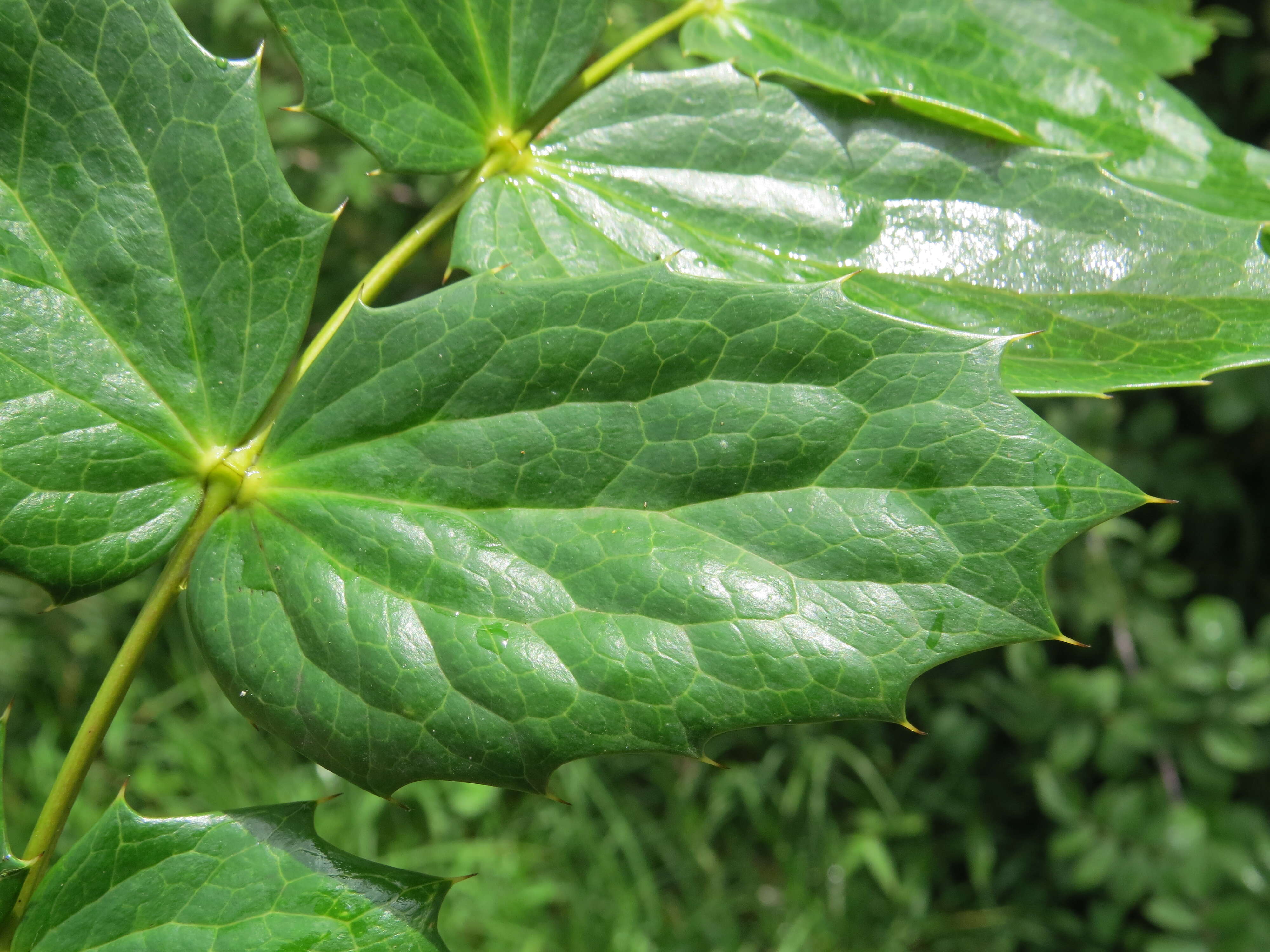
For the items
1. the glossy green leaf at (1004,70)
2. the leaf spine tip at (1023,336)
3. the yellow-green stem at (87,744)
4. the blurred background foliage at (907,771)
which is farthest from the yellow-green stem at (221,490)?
the blurred background foliage at (907,771)

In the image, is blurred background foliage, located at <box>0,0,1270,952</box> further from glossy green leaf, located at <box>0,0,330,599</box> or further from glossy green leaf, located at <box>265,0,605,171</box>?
glossy green leaf, located at <box>0,0,330,599</box>

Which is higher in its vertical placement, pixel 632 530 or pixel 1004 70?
pixel 1004 70

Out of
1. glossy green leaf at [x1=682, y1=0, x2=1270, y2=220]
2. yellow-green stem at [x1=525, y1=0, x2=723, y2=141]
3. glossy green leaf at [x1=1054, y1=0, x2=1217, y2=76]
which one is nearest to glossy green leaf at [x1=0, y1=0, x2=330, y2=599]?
yellow-green stem at [x1=525, y1=0, x2=723, y2=141]

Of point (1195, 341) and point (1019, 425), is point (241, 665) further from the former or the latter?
point (1195, 341)

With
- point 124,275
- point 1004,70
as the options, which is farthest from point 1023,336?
point 124,275

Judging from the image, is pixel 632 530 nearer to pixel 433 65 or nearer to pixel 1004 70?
pixel 433 65

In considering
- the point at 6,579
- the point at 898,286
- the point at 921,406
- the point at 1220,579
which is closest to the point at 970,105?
the point at 898,286
